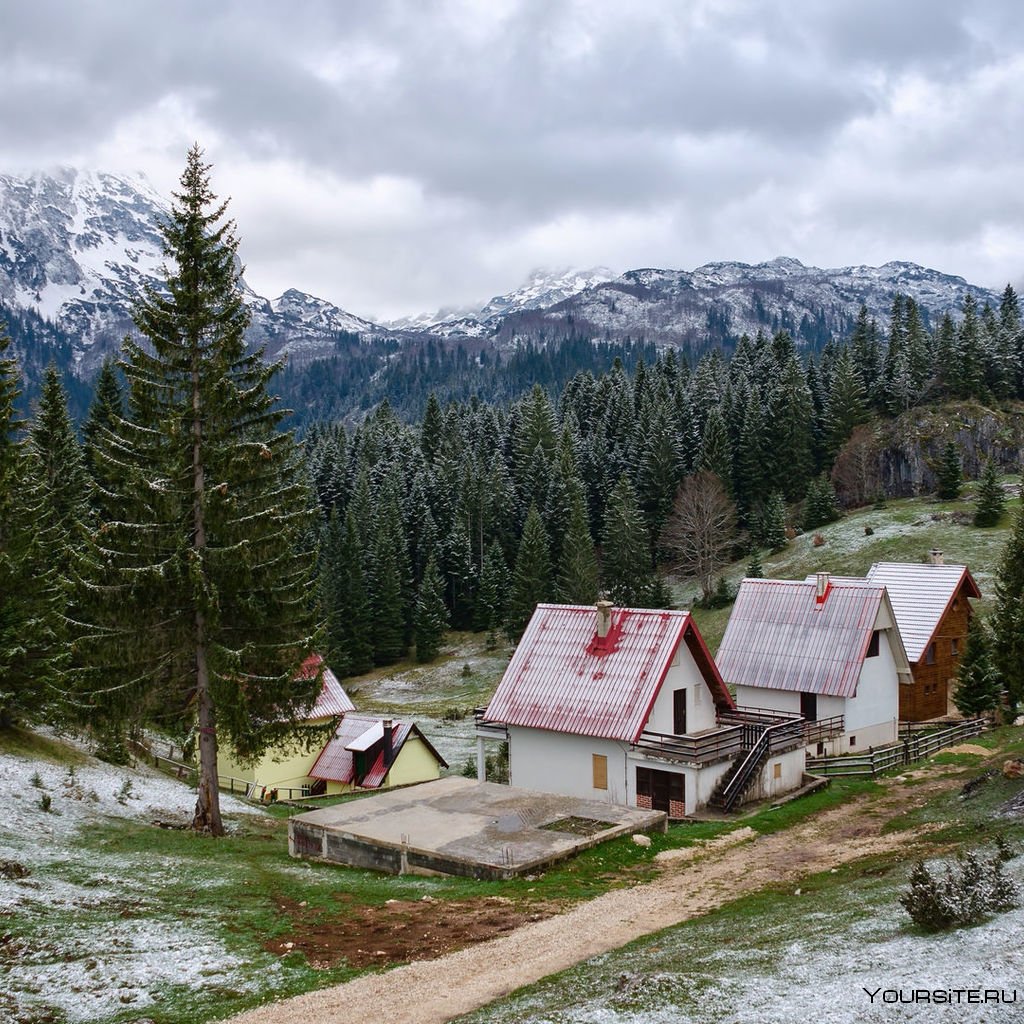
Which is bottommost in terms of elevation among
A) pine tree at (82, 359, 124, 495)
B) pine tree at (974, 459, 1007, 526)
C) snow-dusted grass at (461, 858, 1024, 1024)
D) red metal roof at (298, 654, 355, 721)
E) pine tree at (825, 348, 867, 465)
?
red metal roof at (298, 654, 355, 721)

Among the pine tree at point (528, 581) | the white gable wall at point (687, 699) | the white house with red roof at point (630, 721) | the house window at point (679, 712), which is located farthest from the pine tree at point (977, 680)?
the pine tree at point (528, 581)

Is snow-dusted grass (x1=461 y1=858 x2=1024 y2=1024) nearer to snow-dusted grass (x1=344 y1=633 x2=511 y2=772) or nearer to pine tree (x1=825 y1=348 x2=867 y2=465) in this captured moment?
snow-dusted grass (x1=344 y1=633 x2=511 y2=772)

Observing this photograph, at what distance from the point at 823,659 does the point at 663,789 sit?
12529mm

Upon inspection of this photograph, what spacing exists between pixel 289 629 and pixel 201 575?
12.5 feet

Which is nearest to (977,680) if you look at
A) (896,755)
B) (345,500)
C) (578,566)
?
(896,755)

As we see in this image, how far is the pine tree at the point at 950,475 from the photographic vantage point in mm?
86250

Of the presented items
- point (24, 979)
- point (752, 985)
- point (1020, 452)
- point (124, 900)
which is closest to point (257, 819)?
point (124, 900)

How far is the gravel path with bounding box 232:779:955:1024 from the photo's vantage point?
45.6 ft

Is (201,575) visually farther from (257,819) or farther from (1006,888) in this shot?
(1006,888)

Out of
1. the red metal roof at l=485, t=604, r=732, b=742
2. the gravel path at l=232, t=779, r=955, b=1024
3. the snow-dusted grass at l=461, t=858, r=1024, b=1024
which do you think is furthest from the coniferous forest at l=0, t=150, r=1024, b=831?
the snow-dusted grass at l=461, t=858, r=1024, b=1024

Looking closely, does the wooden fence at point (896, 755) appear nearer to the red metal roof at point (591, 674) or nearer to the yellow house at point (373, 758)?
the red metal roof at point (591, 674)

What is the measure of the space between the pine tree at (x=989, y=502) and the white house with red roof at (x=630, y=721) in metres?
50.3

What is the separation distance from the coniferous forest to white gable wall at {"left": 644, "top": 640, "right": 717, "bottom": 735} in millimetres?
10635

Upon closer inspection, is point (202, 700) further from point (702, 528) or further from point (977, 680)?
point (702, 528)
